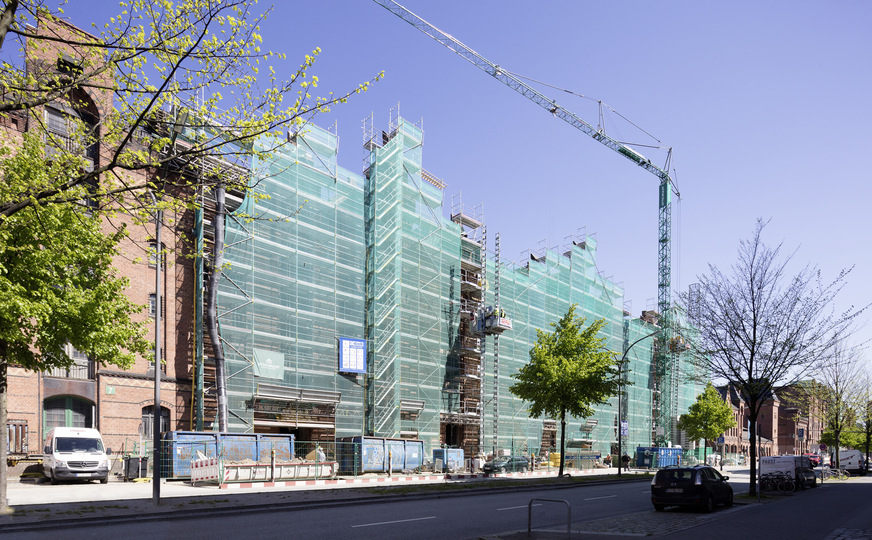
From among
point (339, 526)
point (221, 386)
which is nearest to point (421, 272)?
point (221, 386)

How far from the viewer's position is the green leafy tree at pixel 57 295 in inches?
594

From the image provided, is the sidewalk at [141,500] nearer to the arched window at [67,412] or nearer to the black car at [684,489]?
the arched window at [67,412]

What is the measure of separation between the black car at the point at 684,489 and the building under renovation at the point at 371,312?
1814 centimetres

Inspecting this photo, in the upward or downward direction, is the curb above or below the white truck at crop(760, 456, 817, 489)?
above

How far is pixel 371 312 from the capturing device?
44.2 m

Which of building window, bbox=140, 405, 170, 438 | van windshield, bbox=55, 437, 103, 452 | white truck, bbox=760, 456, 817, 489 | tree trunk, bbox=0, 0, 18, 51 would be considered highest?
tree trunk, bbox=0, 0, 18, 51

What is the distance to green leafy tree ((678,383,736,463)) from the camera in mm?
72000

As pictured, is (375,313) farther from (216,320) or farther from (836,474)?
(836,474)

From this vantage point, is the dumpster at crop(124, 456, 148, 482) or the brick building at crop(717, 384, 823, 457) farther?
the brick building at crop(717, 384, 823, 457)

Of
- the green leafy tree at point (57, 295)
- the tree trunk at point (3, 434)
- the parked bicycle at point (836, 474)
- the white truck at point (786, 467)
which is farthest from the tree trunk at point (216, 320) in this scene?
the parked bicycle at point (836, 474)

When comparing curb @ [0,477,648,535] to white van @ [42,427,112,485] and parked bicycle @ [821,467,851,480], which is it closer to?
white van @ [42,427,112,485]

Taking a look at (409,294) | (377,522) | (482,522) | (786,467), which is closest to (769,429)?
(409,294)

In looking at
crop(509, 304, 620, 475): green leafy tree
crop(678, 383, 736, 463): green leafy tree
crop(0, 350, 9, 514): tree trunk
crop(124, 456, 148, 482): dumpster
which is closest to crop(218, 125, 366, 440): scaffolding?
crop(124, 456, 148, 482): dumpster

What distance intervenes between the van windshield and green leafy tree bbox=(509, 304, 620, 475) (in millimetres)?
21987
